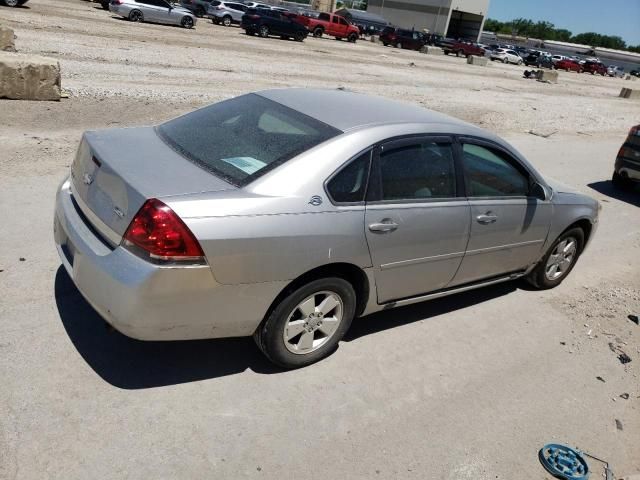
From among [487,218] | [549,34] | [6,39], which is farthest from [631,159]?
[549,34]

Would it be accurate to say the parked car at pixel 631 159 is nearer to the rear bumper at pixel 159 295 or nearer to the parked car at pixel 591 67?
Result: the rear bumper at pixel 159 295

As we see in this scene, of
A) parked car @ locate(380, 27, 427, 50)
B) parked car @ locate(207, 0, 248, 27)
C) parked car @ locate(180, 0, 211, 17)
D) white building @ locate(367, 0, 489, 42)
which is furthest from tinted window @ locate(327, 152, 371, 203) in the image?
white building @ locate(367, 0, 489, 42)

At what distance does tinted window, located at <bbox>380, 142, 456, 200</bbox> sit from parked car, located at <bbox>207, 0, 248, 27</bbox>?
36.6 m

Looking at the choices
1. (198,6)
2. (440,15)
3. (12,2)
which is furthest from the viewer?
(440,15)

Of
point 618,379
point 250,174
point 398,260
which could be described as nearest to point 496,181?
point 398,260

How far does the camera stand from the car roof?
402 cm

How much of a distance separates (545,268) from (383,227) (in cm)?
251

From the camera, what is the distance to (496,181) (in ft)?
15.6

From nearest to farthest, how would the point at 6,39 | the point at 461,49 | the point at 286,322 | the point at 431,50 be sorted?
the point at 286,322, the point at 6,39, the point at 431,50, the point at 461,49

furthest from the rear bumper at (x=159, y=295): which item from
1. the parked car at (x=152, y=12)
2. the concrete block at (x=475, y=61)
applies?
the concrete block at (x=475, y=61)

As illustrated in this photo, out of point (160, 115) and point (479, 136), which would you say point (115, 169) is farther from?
point (160, 115)

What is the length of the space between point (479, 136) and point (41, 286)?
11.6 ft

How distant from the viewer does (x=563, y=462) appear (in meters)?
3.42

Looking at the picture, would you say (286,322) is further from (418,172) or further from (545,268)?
(545,268)
